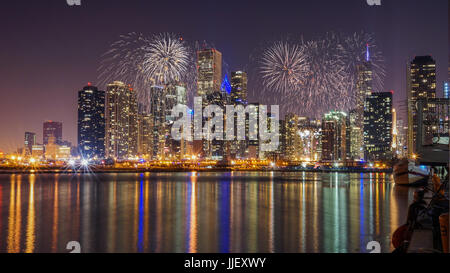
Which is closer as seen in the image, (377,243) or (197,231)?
(377,243)

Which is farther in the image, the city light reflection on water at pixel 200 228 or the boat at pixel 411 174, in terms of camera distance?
the boat at pixel 411 174

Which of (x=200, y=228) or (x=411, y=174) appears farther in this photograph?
(x=411, y=174)

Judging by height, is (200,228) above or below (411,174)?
below
